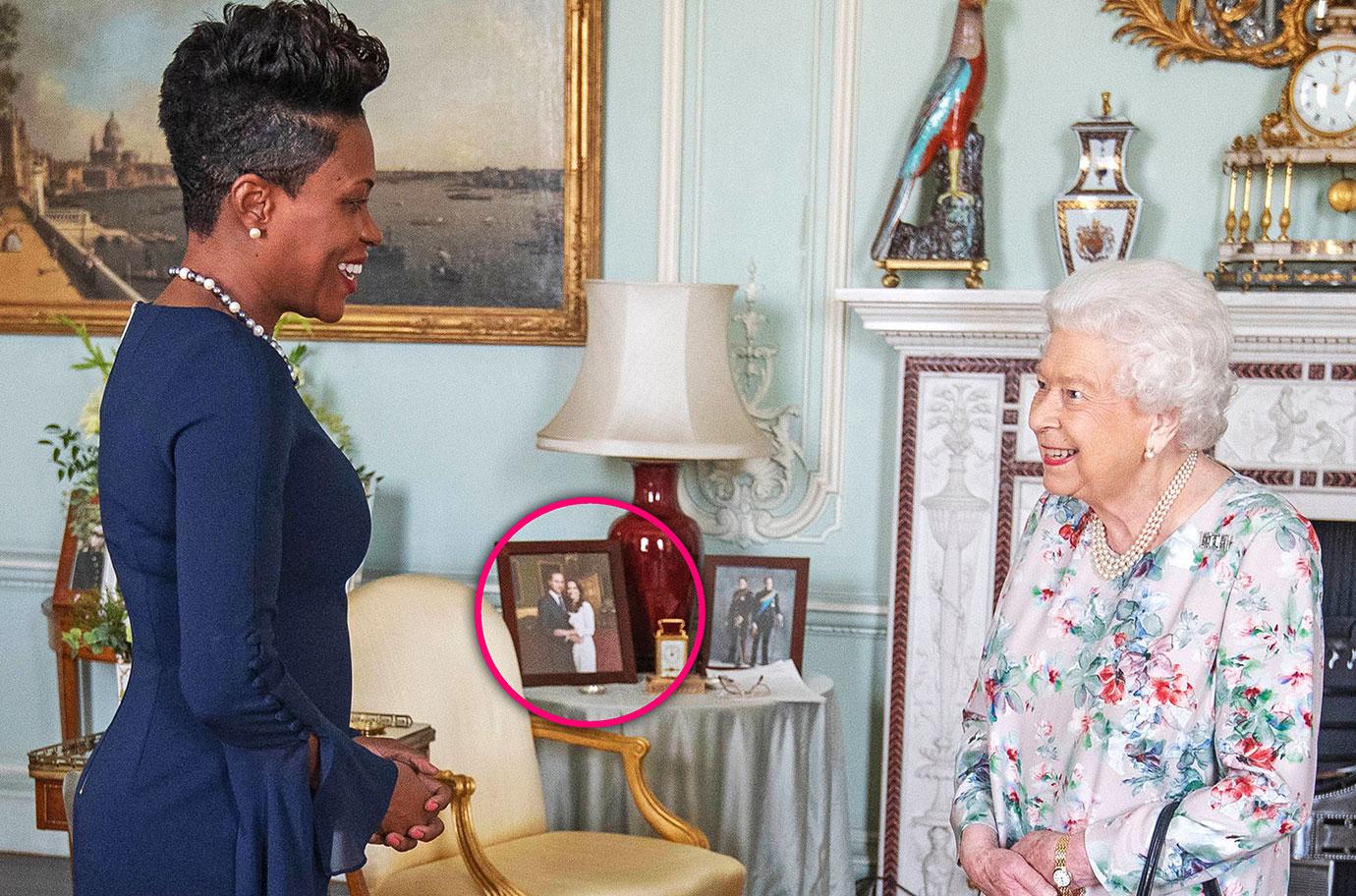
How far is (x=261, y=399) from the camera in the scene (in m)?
1.40

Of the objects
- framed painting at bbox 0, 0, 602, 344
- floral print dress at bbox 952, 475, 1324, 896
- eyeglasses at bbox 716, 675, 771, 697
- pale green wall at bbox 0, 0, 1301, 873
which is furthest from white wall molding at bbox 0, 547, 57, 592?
floral print dress at bbox 952, 475, 1324, 896

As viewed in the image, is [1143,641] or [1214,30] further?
[1214,30]

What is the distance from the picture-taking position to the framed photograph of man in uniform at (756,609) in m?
3.31

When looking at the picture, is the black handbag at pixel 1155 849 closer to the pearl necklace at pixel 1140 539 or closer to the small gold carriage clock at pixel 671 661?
the pearl necklace at pixel 1140 539

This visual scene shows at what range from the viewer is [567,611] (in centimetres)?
319

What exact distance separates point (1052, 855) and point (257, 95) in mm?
1346

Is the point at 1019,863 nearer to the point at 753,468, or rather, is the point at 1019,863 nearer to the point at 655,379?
the point at 655,379

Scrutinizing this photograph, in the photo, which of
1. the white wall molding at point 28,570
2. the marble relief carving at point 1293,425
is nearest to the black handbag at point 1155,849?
the marble relief carving at point 1293,425

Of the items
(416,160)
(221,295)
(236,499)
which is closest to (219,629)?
(236,499)

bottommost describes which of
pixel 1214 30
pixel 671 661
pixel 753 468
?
pixel 671 661

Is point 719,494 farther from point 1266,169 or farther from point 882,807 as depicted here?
point 1266,169

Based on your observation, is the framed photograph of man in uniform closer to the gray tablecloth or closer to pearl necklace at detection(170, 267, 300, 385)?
the gray tablecloth

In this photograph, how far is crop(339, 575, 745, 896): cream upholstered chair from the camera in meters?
2.63

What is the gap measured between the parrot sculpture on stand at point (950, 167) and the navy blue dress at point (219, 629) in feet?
7.06
